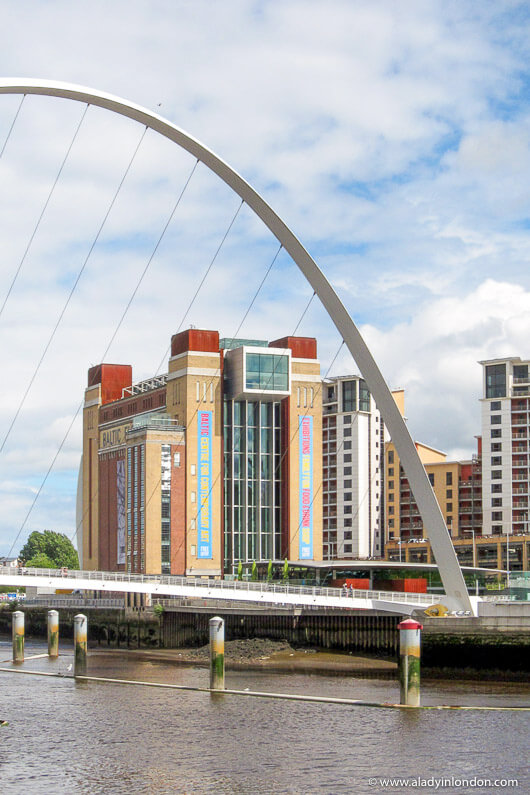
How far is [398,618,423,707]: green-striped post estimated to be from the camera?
30.6 meters

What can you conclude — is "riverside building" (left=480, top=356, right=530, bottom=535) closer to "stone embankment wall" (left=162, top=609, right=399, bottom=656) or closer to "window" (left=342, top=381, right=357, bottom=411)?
"window" (left=342, top=381, right=357, bottom=411)

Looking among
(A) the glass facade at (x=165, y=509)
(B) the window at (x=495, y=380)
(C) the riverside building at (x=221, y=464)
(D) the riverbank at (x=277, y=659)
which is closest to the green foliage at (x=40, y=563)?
(C) the riverside building at (x=221, y=464)

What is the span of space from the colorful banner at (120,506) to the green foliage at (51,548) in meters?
65.0

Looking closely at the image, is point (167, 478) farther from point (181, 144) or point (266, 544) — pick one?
point (181, 144)

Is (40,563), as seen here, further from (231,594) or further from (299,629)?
(231,594)

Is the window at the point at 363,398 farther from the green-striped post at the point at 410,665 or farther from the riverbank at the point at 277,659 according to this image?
the green-striped post at the point at 410,665

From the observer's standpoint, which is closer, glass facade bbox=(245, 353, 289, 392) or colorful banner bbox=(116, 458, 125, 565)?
glass facade bbox=(245, 353, 289, 392)

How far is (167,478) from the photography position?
10081 centimetres

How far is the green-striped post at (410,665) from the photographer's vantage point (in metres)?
30.6

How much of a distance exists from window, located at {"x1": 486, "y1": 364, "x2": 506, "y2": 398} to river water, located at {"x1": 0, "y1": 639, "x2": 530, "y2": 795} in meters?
83.5

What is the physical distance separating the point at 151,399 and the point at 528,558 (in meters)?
36.5

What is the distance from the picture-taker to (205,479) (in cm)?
10125

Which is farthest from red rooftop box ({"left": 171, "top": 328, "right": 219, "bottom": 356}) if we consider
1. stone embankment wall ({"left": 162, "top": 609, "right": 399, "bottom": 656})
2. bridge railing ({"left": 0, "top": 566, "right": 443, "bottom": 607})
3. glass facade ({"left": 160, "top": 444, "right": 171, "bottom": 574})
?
bridge railing ({"left": 0, "top": 566, "right": 443, "bottom": 607})

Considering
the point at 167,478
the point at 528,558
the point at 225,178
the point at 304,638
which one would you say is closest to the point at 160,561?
the point at 167,478
